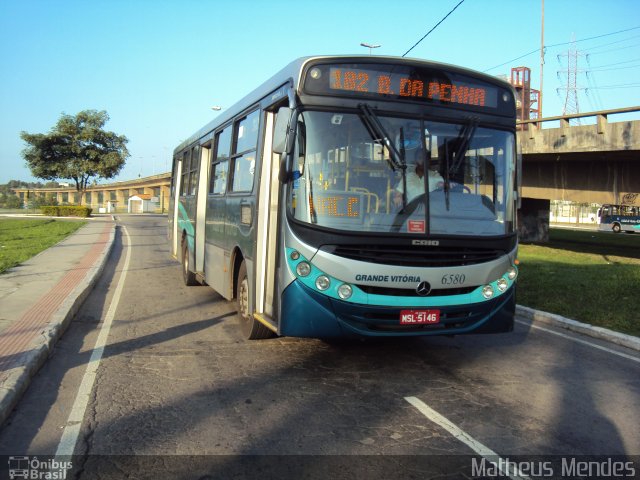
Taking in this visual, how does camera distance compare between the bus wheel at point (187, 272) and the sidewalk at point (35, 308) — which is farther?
the bus wheel at point (187, 272)

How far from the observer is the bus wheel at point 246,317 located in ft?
21.5

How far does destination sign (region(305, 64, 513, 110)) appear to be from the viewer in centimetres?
535

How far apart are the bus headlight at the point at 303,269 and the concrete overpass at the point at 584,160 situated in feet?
46.5

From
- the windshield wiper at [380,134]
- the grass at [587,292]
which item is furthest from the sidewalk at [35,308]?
the grass at [587,292]

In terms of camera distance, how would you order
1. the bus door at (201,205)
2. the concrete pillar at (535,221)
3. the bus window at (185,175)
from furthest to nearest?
the concrete pillar at (535,221) < the bus window at (185,175) < the bus door at (201,205)

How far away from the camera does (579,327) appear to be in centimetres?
816

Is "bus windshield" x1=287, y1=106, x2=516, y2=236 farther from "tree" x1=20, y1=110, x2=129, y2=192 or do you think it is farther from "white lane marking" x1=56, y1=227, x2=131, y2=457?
"tree" x1=20, y1=110, x2=129, y2=192

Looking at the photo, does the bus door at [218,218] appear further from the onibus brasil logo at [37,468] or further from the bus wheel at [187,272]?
the onibus brasil logo at [37,468]

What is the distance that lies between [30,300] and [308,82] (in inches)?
263

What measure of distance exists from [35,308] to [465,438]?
706 cm

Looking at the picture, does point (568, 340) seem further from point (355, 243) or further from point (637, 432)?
point (355, 243)

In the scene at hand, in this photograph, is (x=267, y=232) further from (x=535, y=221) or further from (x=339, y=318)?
(x=535, y=221)

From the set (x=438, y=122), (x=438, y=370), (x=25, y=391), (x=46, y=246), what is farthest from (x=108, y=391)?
(x=46, y=246)

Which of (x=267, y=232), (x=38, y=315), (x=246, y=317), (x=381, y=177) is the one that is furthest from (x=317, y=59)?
(x=38, y=315)
